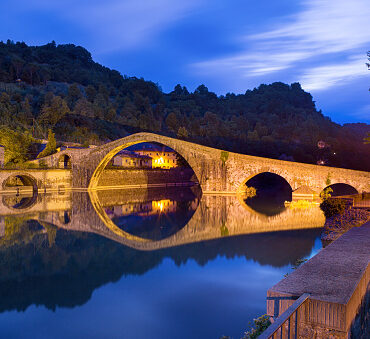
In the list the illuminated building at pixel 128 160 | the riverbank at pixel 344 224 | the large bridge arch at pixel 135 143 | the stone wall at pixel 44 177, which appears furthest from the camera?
the illuminated building at pixel 128 160

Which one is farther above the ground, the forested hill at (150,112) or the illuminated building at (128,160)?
the forested hill at (150,112)

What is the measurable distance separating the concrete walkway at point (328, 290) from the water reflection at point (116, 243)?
4.95 meters

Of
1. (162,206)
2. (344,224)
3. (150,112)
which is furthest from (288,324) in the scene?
(150,112)

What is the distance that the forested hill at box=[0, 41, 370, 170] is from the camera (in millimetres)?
51500

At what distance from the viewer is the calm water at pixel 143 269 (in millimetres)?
6875

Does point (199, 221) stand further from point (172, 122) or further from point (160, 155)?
point (172, 122)

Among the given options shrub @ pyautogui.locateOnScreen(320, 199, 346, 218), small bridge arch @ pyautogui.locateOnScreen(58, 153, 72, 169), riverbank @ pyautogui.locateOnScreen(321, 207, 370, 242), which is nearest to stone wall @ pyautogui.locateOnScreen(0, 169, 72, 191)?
small bridge arch @ pyautogui.locateOnScreen(58, 153, 72, 169)

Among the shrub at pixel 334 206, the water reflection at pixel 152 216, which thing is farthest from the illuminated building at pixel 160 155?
the shrub at pixel 334 206

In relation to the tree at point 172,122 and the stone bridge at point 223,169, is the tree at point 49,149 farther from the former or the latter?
the tree at point 172,122

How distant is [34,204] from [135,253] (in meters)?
15.0

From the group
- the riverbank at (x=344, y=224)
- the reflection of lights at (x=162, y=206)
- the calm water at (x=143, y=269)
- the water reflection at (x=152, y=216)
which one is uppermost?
the riverbank at (x=344, y=224)

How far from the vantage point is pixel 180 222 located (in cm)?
1802

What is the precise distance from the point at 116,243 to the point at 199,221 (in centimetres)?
542

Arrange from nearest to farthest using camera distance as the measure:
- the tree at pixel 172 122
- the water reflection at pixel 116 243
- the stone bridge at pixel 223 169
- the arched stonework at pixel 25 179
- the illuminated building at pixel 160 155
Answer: the water reflection at pixel 116 243
the stone bridge at pixel 223 169
the arched stonework at pixel 25 179
the illuminated building at pixel 160 155
the tree at pixel 172 122
